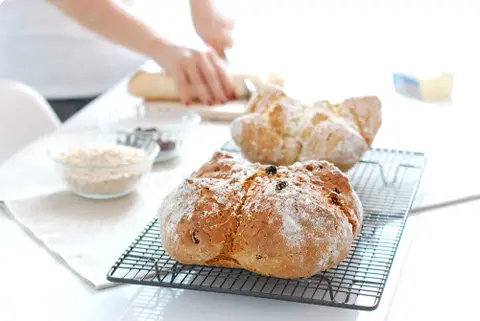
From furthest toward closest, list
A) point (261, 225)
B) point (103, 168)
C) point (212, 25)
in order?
point (212, 25) < point (103, 168) < point (261, 225)

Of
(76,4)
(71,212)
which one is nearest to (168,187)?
(71,212)

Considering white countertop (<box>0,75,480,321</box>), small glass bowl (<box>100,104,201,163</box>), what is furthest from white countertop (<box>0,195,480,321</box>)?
small glass bowl (<box>100,104,201,163</box>)

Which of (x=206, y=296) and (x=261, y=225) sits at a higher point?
(x=261, y=225)

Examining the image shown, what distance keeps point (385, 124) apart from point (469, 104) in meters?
0.30

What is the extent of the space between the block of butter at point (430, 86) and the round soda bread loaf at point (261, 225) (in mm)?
998

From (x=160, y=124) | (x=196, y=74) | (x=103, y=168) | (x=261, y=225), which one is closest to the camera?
(x=261, y=225)

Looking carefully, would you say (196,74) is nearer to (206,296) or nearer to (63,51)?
(63,51)

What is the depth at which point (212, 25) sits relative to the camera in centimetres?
226

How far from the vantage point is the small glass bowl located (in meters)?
1.59

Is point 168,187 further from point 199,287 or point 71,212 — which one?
point 199,287

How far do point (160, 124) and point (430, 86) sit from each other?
2.42ft

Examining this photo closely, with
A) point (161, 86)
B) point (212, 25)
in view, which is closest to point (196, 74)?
point (161, 86)

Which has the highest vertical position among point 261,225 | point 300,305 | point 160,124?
point 261,225

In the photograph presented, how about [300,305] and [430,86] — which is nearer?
[300,305]
